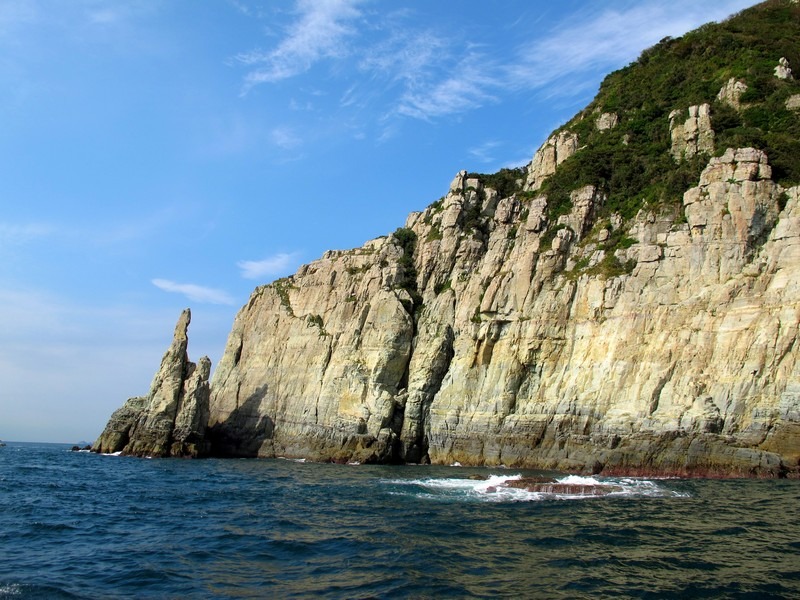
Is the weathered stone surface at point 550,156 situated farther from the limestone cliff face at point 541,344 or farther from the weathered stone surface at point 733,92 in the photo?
the weathered stone surface at point 733,92


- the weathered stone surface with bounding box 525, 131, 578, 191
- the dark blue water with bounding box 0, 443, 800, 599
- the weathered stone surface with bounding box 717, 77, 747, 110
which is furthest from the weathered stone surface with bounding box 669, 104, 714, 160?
the dark blue water with bounding box 0, 443, 800, 599

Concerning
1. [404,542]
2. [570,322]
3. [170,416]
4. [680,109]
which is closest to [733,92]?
[680,109]

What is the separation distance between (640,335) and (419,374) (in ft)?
67.2

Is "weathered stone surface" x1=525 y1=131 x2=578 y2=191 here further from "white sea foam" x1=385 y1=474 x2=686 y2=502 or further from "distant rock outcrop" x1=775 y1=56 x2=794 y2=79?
"white sea foam" x1=385 y1=474 x2=686 y2=502

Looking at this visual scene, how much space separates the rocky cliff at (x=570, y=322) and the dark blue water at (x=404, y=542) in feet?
29.9

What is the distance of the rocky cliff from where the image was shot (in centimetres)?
3928

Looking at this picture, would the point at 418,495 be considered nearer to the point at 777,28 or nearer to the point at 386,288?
the point at 386,288

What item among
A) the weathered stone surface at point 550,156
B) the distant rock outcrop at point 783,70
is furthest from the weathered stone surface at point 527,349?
the distant rock outcrop at point 783,70

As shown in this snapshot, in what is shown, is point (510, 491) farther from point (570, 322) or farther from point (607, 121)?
point (607, 121)

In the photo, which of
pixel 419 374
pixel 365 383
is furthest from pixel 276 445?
pixel 419 374

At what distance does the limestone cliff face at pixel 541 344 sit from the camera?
38438 mm

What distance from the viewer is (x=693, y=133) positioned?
53344 millimetres

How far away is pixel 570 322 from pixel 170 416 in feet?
129

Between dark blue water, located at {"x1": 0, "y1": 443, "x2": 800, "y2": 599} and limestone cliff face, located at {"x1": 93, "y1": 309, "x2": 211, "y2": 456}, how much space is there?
2655 cm
